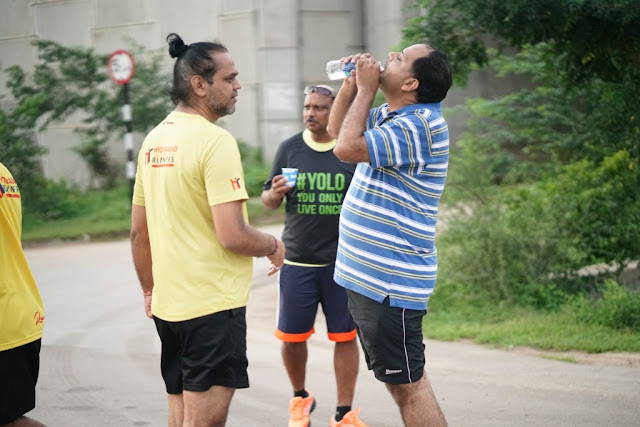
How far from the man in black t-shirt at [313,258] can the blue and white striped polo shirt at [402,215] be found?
1.46 m

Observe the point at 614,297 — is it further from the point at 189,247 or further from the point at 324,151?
the point at 189,247

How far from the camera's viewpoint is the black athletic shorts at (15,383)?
3.99 metres

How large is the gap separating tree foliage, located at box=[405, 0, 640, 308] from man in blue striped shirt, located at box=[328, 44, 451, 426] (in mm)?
2335

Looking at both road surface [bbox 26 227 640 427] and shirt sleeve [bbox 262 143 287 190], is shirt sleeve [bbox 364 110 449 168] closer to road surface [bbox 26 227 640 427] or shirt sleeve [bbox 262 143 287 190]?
shirt sleeve [bbox 262 143 287 190]

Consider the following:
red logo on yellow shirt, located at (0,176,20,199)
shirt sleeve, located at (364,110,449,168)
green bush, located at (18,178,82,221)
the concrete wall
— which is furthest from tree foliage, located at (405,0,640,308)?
green bush, located at (18,178,82,221)

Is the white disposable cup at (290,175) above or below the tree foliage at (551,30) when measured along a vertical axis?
below

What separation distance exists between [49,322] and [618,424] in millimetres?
5915

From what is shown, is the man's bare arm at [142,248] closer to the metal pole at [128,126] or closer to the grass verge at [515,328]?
the grass verge at [515,328]

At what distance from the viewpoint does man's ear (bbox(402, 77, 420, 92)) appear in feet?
13.7

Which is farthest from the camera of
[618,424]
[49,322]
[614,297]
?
[49,322]

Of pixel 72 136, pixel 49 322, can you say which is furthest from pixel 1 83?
pixel 49 322

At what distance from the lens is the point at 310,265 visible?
18.7ft

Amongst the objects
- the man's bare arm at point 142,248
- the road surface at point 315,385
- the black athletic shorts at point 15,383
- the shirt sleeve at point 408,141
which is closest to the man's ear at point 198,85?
the man's bare arm at point 142,248

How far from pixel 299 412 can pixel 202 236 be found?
2107 mm
